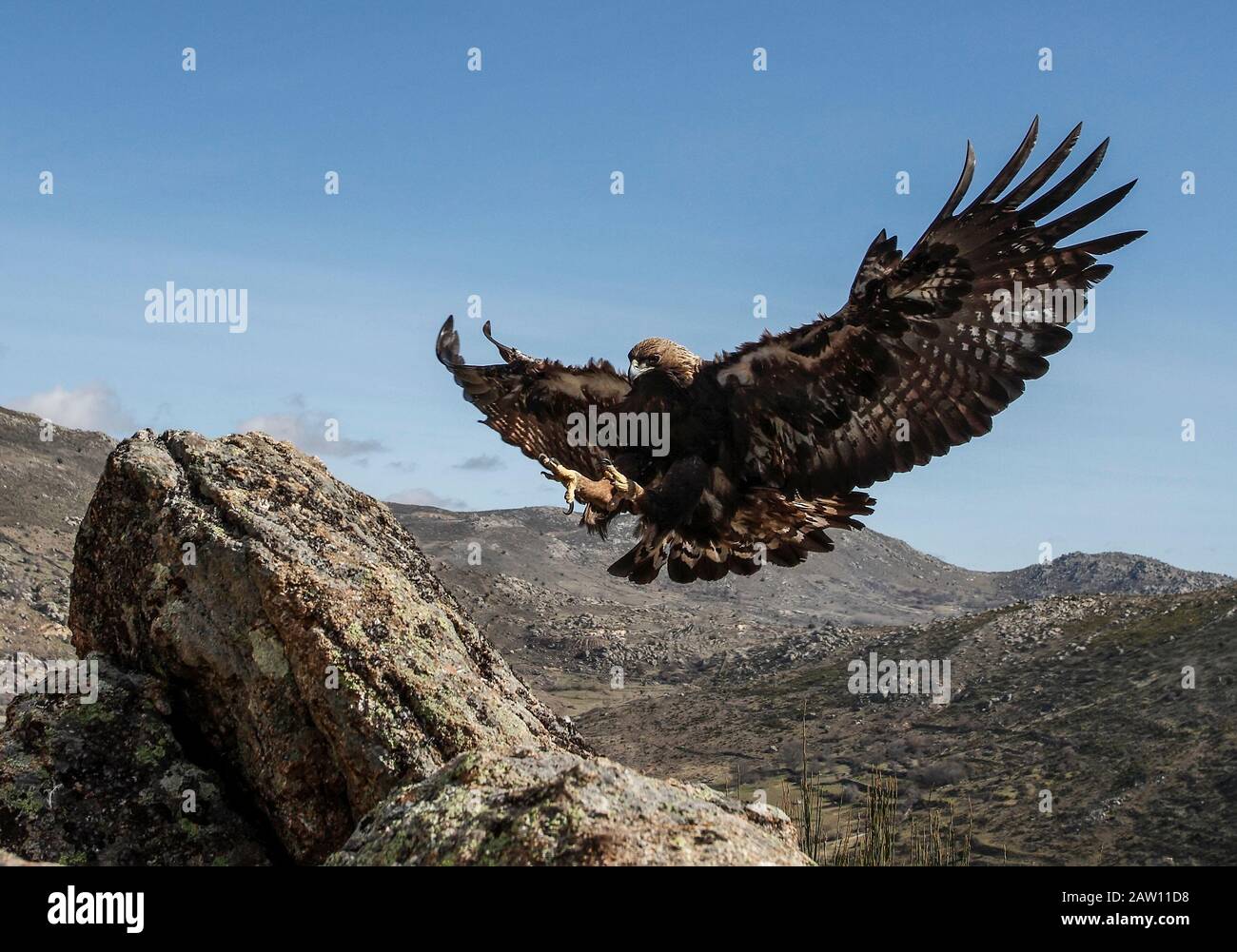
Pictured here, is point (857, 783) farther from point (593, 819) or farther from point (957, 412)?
point (593, 819)

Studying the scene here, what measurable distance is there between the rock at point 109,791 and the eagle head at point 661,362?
14.5 ft

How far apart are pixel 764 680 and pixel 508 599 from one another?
17470 millimetres

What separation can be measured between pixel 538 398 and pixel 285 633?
195 inches

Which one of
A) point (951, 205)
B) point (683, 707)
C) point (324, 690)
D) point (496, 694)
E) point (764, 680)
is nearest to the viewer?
point (324, 690)

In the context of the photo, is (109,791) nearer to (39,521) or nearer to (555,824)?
(555,824)

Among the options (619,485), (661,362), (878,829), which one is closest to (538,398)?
(661,362)

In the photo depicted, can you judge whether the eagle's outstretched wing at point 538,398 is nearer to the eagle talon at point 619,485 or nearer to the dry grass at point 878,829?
the eagle talon at point 619,485

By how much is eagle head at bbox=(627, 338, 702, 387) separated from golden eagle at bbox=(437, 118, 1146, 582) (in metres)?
0.01

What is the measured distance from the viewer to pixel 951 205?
759cm

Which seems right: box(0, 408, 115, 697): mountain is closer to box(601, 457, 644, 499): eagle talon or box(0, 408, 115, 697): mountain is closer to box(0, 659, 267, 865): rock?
box(601, 457, 644, 499): eagle talon

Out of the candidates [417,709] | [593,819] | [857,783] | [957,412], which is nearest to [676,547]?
[957,412]

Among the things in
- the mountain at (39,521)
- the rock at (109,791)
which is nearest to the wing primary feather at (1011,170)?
the rock at (109,791)

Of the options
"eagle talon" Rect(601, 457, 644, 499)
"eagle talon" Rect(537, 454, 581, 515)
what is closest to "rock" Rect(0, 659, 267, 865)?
"eagle talon" Rect(537, 454, 581, 515)
